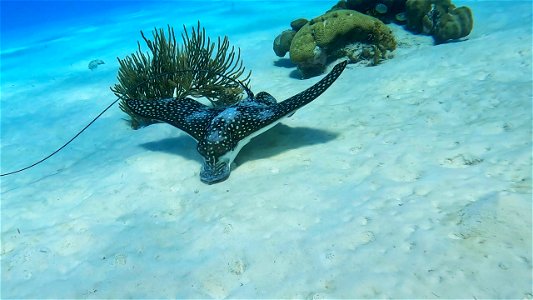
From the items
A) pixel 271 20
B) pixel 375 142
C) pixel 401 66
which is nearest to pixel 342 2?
pixel 401 66

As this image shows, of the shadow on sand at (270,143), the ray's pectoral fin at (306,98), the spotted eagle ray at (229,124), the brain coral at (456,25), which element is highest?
the brain coral at (456,25)

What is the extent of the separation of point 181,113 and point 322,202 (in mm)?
2913

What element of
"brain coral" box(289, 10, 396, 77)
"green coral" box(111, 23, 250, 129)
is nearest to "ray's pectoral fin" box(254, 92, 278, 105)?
"green coral" box(111, 23, 250, 129)

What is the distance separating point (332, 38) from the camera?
9.84m

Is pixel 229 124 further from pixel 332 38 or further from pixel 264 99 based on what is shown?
pixel 332 38

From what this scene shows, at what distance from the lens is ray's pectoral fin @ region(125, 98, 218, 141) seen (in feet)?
17.7

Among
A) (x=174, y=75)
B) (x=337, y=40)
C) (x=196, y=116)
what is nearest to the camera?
(x=196, y=116)

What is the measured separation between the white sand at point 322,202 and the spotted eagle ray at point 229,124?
1.17 ft

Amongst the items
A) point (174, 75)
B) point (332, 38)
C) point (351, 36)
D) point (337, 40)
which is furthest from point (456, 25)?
point (174, 75)

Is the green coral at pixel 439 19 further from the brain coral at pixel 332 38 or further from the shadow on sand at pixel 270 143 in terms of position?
the shadow on sand at pixel 270 143

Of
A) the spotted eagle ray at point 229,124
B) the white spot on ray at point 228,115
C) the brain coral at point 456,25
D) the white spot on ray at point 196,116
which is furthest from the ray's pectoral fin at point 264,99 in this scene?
the brain coral at point 456,25

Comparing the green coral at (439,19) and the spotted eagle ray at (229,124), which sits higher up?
the green coral at (439,19)

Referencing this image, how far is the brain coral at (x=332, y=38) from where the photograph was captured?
984 centimetres

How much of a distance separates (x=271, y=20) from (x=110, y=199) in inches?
686
